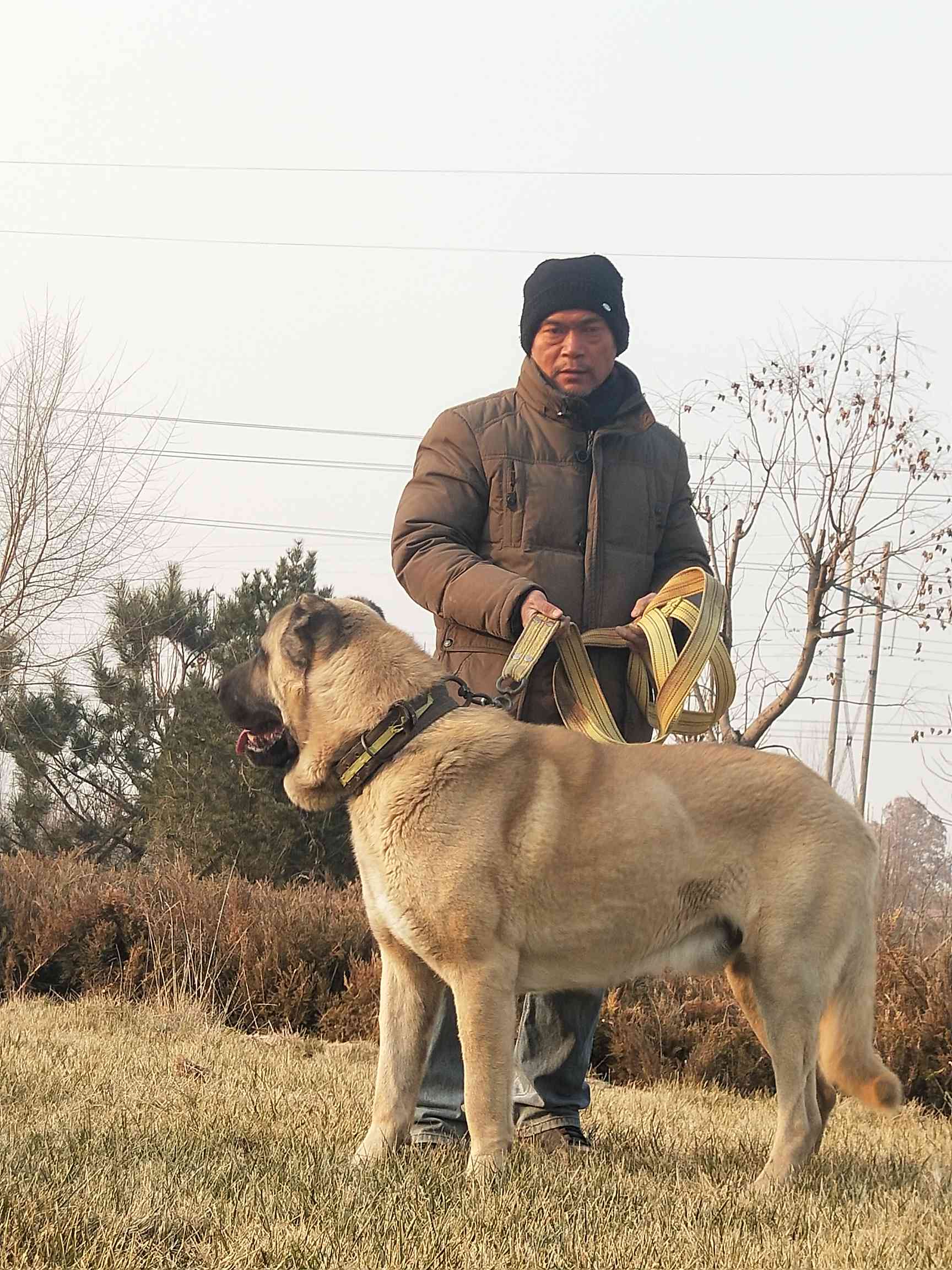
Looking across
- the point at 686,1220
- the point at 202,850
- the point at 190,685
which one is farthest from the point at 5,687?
the point at 686,1220

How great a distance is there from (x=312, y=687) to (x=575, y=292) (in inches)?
66.3

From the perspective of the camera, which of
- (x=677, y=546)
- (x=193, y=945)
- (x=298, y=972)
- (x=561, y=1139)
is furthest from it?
(x=193, y=945)

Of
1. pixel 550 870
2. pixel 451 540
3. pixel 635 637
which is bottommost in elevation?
pixel 550 870

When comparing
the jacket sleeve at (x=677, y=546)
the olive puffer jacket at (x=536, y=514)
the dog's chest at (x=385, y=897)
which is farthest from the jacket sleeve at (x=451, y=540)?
the dog's chest at (x=385, y=897)

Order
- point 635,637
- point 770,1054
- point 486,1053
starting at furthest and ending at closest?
point 635,637, point 770,1054, point 486,1053

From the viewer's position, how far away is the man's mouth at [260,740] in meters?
4.03

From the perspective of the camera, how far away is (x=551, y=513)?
14.5 feet

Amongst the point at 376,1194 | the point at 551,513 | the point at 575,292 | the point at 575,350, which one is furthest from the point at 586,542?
the point at 376,1194

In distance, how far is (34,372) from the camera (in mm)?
19641

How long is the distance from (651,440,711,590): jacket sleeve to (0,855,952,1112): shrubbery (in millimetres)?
3049

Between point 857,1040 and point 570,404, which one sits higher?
point 570,404

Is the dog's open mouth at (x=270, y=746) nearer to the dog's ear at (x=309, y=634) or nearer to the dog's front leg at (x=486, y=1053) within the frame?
the dog's ear at (x=309, y=634)

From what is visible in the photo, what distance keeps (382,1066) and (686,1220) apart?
112 centimetres

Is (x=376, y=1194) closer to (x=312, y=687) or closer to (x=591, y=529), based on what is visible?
(x=312, y=687)
